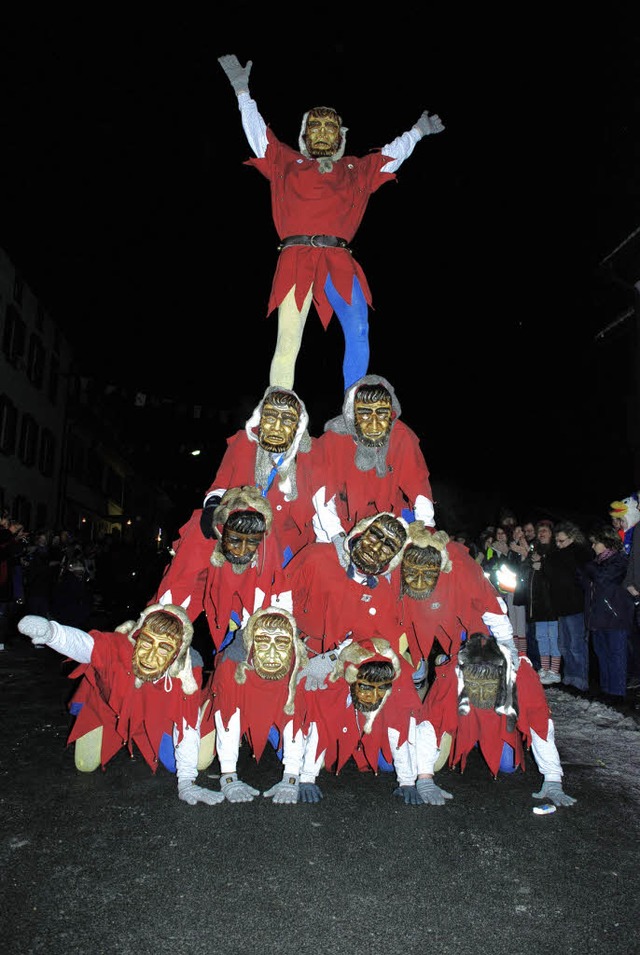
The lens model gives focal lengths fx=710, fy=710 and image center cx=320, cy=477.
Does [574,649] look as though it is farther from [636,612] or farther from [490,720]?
[490,720]

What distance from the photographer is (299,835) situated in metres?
3.30

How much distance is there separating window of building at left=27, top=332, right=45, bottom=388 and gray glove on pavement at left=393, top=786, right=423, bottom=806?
75.7 feet

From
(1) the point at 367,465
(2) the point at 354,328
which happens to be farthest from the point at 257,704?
(2) the point at 354,328

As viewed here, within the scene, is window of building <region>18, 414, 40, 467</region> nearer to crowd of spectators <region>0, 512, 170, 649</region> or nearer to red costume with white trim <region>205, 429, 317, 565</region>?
crowd of spectators <region>0, 512, 170, 649</region>

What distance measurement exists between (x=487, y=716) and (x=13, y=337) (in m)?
21.9

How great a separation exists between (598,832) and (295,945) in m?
1.75

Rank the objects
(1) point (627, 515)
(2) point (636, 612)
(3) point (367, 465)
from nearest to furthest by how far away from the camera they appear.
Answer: (3) point (367, 465) < (2) point (636, 612) < (1) point (627, 515)

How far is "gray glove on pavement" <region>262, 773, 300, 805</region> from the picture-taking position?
147 inches

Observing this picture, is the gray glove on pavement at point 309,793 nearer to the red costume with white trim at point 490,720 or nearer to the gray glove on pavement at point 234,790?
the gray glove on pavement at point 234,790

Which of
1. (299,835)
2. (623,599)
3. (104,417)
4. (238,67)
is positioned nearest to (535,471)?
(623,599)

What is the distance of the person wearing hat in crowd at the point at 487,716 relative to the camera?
12.5 feet

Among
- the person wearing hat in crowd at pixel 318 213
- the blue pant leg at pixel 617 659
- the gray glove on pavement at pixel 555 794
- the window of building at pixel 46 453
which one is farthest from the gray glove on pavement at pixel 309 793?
the window of building at pixel 46 453

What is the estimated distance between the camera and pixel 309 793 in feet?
12.6

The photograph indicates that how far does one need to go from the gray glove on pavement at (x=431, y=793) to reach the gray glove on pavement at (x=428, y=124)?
4247mm
